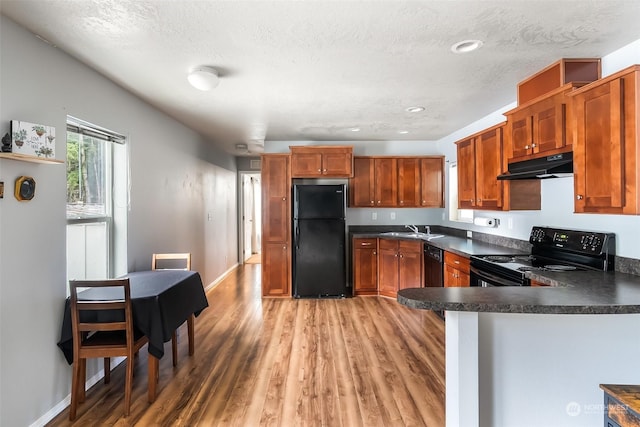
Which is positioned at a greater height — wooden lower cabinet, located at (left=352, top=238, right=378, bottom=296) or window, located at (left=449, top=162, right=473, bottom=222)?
window, located at (left=449, top=162, right=473, bottom=222)

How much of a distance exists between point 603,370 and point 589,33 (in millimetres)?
1932

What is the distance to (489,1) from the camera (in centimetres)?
175

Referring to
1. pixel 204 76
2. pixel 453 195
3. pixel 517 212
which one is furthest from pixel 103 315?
pixel 453 195

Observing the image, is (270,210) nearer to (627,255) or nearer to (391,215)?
(391,215)

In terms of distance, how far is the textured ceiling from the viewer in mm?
1813

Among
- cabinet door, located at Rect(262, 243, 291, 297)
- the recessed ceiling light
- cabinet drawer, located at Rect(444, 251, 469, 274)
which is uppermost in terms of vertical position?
the recessed ceiling light

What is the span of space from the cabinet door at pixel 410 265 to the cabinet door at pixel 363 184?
33.8 inches

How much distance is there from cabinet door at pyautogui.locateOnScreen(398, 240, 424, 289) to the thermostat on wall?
13.0 ft

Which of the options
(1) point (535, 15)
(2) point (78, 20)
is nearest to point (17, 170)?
(2) point (78, 20)

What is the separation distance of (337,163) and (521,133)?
8.50 ft

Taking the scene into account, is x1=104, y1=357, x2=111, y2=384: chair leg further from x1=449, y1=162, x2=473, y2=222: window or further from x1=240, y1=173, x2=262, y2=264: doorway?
x1=240, y1=173, x2=262, y2=264: doorway

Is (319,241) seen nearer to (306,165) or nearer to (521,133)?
(306,165)

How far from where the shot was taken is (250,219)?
8.76 metres

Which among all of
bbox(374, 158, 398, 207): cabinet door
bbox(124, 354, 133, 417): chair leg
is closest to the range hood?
bbox(374, 158, 398, 207): cabinet door
